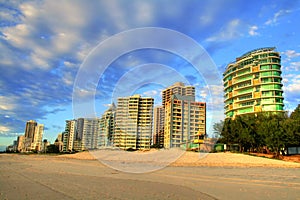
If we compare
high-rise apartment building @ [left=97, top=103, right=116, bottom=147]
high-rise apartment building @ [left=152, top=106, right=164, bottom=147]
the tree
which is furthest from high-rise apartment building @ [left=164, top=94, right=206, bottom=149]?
the tree

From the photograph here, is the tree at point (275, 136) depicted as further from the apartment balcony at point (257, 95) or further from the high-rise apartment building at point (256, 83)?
the apartment balcony at point (257, 95)

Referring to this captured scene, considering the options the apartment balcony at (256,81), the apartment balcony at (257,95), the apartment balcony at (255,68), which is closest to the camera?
the apartment balcony at (257,95)

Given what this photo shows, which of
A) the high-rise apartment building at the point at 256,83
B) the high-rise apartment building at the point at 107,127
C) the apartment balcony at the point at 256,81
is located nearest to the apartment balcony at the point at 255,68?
the high-rise apartment building at the point at 256,83

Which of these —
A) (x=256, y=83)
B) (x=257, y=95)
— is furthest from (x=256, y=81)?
(x=257, y=95)

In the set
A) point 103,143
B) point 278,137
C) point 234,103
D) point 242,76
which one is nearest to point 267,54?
point 242,76

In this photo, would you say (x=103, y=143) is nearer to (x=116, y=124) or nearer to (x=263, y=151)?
(x=116, y=124)
